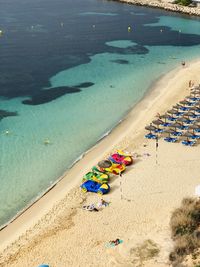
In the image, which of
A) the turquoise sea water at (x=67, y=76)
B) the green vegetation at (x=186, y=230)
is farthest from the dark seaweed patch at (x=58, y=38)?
the green vegetation at (x=186, y=230)

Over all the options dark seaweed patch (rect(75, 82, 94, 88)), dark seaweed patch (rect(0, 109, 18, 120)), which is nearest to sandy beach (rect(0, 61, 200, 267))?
dark seaweed patch (rect(0, 109, 18, 120))

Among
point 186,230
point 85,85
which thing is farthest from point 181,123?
point 186,230

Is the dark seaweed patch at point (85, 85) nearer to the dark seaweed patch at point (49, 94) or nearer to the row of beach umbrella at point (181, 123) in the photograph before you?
the dark seaweed patch at point (49, 94)

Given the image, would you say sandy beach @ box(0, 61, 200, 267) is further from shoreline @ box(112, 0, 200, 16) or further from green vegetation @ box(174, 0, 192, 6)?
green vegetation @ box(174, 0, 192, 6)

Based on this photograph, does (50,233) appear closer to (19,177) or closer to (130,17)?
(19,177)

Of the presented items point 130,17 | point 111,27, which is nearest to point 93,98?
point 111,27
